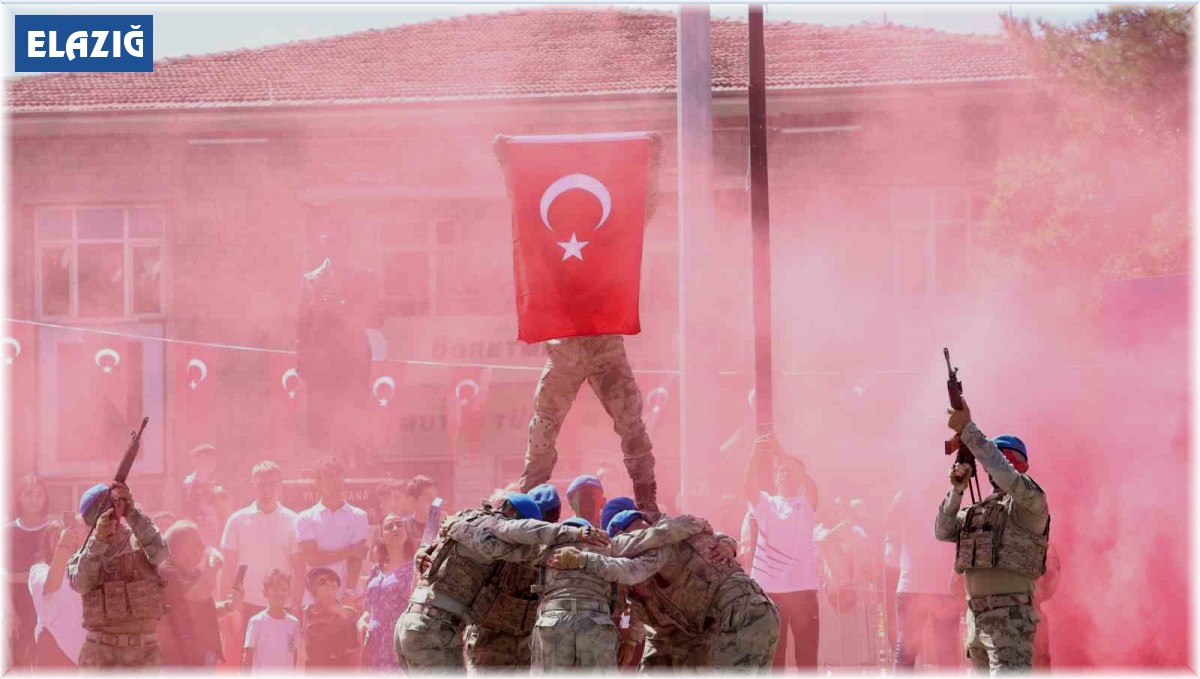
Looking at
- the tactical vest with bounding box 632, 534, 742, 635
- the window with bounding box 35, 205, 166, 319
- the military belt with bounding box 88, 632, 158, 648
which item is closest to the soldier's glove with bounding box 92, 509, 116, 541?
the military belt with bounding box 88, 632, 158, 648

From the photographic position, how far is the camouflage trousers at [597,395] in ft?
31.0

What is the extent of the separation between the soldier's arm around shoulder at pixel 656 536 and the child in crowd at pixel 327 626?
10.1 ft

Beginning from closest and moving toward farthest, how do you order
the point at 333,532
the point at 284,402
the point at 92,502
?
1. the point at 92,502
2. the point at 333,532
3. the point at 284,402

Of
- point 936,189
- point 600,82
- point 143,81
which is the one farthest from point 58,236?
point 936,189

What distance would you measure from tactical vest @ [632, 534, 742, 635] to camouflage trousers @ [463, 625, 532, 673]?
760 millimetres

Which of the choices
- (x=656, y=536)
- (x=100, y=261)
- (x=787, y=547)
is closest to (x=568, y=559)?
(x=656, y=536)

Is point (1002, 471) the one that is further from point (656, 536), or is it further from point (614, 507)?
point (614, 507)

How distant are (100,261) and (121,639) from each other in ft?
42.1

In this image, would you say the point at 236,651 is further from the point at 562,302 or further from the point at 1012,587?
the point at 1012,587

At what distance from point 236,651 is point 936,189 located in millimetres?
11617

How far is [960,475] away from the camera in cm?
867

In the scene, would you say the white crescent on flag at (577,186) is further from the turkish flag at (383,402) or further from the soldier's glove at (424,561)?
the turkish flag at (383,402)

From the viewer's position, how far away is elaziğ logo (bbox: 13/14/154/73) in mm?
12781

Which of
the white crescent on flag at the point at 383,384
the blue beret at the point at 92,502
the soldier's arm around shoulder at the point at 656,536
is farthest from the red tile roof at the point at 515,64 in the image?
the soldier's arm around shoulder at the point at 656,536
